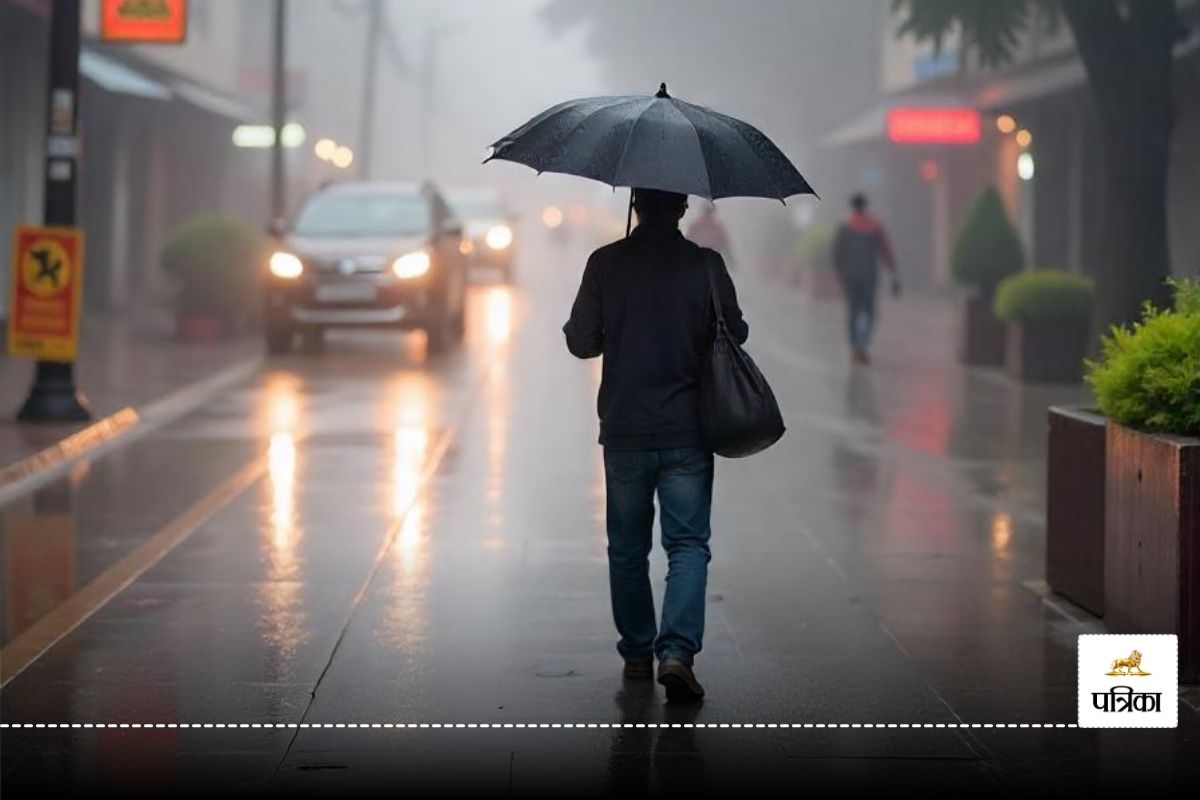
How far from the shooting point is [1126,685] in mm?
7344

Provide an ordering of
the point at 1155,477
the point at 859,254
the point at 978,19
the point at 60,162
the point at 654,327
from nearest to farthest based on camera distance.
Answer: the point at 654,327 → the point at 1155,477 → the point at 60,162 → the point at 978,19 → the point at 859,254

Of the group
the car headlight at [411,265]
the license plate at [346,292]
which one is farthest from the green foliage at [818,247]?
the license plate at [346,292]

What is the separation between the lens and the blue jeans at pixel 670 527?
7.54 metres

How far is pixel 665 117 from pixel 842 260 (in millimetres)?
16914

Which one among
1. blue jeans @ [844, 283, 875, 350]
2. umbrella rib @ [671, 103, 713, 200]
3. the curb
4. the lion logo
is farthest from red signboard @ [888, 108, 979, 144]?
the lion logo

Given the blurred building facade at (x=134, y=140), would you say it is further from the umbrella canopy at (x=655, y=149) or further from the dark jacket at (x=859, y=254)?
the umbrella canopy at (x=655, y=149)

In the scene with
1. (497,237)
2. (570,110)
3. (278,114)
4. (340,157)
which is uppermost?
(340,157)

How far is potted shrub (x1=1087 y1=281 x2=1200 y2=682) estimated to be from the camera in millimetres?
7855

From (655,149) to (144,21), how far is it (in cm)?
1638

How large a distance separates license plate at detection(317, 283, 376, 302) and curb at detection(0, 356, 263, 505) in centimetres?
243

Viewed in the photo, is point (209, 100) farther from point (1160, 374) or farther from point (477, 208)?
point (1160, 374)

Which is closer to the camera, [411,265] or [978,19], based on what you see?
[978,19]

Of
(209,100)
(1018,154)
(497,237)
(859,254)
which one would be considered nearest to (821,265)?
(1018,154)

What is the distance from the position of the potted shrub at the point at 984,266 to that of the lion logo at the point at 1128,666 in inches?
632
